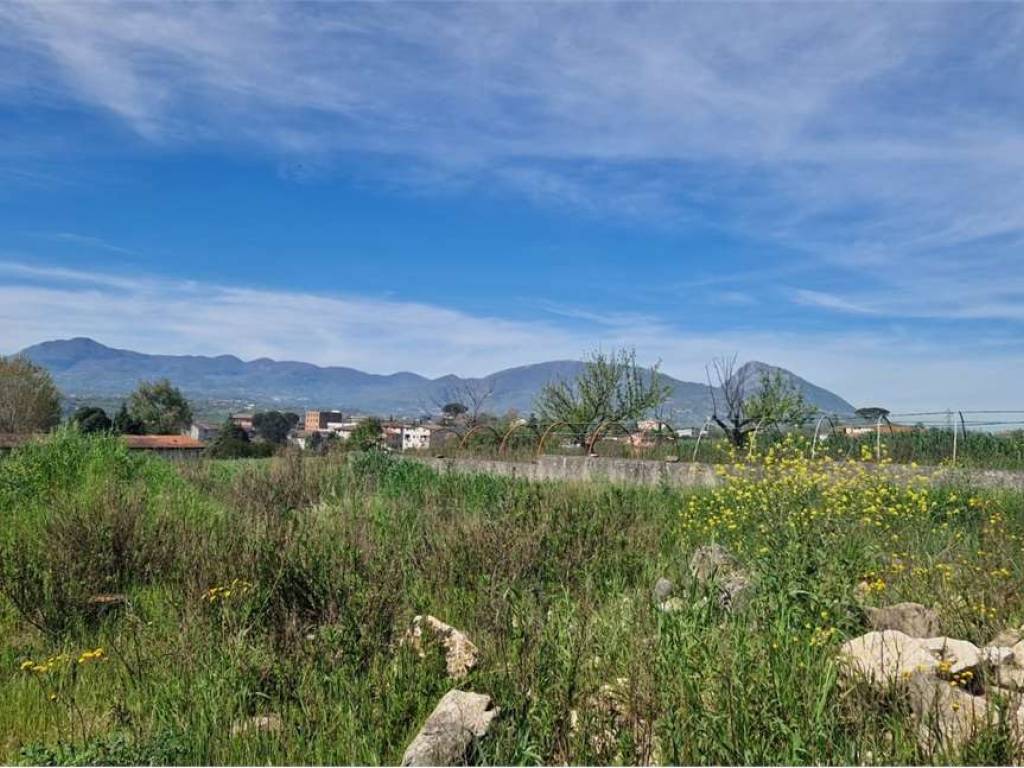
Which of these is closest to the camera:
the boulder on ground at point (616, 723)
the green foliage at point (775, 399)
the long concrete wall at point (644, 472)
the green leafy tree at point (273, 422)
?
the boulder on ground at point (616, 723)

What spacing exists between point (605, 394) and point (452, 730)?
31.4 metres

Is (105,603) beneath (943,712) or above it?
beneath

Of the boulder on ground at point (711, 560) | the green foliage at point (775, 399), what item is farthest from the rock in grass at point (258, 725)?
the green foliage at point (775, 399)

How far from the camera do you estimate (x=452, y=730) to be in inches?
144

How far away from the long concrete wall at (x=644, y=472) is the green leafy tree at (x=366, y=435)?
4.95 meters

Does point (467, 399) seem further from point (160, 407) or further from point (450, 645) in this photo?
point (160, 407)

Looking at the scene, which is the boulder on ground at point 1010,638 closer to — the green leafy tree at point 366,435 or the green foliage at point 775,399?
the green leafy tree at point 366,435

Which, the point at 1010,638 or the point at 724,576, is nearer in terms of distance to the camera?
the point at 1010,638

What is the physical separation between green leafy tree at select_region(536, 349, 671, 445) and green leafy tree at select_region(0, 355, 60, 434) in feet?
90.8

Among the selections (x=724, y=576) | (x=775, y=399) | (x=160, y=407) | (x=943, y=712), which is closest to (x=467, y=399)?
(x=775, y=399)

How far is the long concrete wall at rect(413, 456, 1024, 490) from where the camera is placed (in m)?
13.5

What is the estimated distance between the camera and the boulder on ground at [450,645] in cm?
478

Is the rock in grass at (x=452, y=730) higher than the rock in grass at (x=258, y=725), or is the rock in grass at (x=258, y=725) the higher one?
the rock in grass at (x=452, y=730)

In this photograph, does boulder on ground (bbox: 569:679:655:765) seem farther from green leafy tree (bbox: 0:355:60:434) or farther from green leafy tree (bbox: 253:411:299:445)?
green leafy tree (bbox: 253:411:299:445)
